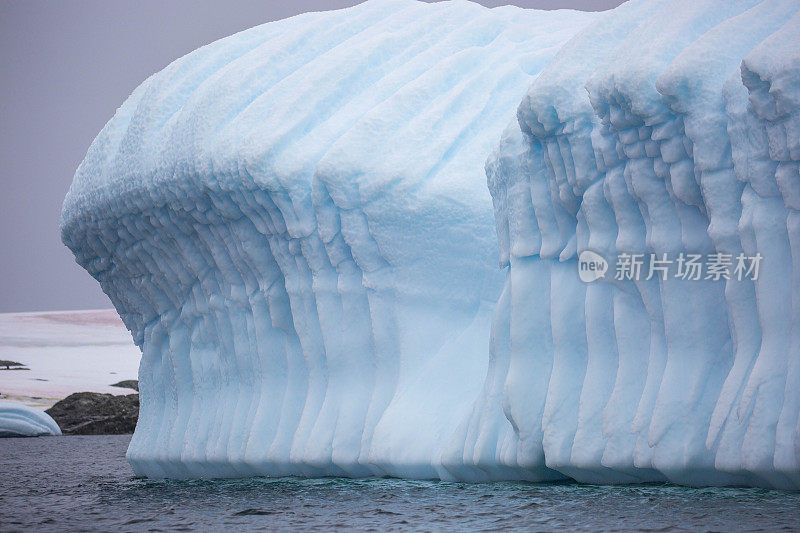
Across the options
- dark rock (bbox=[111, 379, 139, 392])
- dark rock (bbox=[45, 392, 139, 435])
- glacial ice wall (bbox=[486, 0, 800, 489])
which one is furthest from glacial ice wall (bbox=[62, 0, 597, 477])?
dark rock (bbox=[111, 379, 139, 392])

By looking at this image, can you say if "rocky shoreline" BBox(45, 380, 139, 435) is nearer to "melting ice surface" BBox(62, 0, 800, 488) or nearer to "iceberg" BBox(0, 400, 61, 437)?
"iceberg" BBox(0, 400, 61, 437)

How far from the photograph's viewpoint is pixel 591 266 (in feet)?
15.9

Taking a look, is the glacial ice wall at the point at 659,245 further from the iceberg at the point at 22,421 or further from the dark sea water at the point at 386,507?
the iceberg at the point at 22,421

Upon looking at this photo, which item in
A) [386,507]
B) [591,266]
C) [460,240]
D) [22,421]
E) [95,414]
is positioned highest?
[460,240]

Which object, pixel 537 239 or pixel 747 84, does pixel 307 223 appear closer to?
pixel 537 239

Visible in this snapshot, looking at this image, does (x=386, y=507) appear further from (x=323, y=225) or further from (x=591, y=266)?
(x=323, y=225)

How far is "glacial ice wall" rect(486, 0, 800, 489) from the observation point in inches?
153

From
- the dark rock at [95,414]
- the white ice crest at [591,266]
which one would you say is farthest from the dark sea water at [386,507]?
the dark rock at [95,414]

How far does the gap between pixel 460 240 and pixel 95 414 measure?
15621 millimetres

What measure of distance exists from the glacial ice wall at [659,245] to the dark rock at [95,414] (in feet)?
51.9

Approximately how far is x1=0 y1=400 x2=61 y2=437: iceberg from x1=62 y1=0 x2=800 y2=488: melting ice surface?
9798 mm

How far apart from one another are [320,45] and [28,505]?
3.65m

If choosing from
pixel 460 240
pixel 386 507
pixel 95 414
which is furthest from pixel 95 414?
pixel 386 507

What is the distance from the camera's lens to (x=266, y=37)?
7.74 meters
